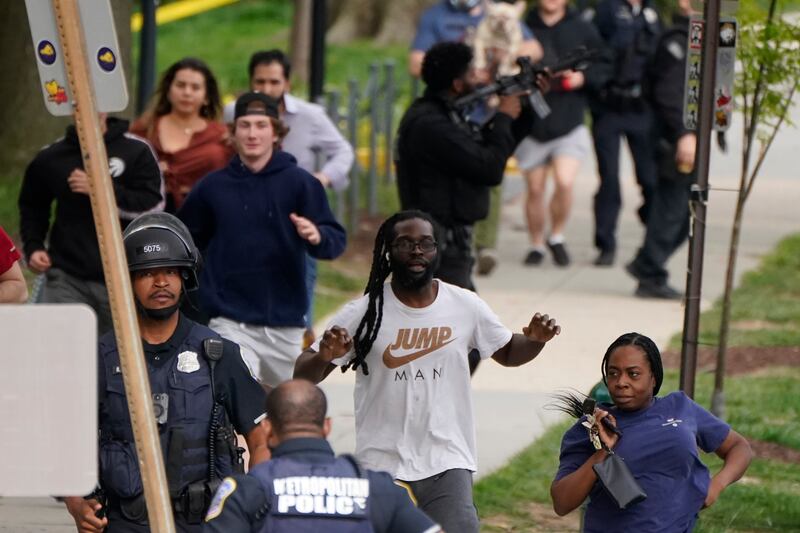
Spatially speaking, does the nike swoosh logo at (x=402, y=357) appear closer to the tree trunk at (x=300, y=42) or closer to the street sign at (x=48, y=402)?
the street sign at (x=48, y=402)

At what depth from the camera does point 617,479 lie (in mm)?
5062

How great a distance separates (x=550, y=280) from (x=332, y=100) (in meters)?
2.32

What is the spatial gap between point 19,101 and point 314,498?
960 centimetres

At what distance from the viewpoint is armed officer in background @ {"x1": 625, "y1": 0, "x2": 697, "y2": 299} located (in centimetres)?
1211

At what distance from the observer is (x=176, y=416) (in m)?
4.93

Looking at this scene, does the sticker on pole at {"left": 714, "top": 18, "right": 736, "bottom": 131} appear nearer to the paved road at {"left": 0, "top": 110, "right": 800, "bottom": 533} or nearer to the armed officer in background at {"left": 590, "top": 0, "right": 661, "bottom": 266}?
the paved road at {"left": 0, "top": 110, "right": 800, "bottom": 533}

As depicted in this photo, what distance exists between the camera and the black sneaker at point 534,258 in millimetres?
13984

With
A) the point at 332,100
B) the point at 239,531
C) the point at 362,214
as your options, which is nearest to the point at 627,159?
the point at 362,214

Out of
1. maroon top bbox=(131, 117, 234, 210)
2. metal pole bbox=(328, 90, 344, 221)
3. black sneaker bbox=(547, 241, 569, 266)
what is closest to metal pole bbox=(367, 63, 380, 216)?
metal pole bbox=(328, 90, 344, 221)

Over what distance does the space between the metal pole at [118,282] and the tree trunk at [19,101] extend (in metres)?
8.00

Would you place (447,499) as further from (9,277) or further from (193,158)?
(193,158)

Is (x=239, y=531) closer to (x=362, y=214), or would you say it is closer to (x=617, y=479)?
(x=617, y=479)

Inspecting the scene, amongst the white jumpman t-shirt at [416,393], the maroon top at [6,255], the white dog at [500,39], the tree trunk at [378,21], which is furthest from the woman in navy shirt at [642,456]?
the tree trunk at [378,21]

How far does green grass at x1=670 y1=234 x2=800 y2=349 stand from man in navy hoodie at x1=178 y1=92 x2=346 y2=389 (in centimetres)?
426
